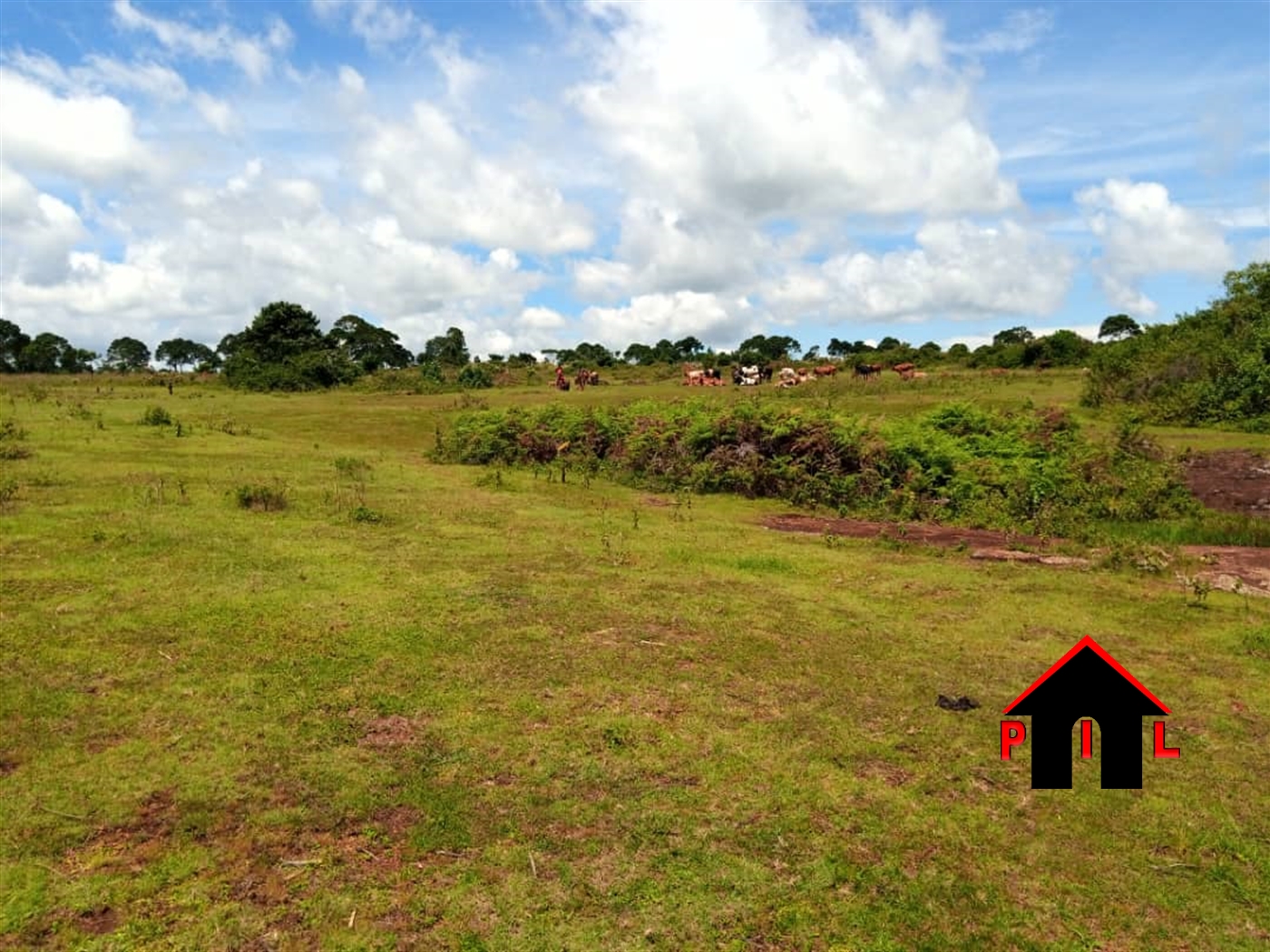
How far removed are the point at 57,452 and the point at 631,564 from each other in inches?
461

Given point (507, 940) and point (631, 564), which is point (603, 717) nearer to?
point (507, 940)

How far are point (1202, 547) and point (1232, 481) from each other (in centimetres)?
366

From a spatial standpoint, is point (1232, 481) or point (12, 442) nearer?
point (1232, 481)

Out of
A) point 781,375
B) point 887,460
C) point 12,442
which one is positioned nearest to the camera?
point 12,442

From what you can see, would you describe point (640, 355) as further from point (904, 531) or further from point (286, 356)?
point (904, 531)

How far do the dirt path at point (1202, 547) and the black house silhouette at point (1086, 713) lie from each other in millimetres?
5076

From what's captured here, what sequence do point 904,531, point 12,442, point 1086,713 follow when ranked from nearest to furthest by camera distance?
point 1086,713
point 904,531
point 12,442

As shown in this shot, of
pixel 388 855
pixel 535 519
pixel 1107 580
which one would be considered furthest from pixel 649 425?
pixel 388 855

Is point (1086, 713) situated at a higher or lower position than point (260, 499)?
lower

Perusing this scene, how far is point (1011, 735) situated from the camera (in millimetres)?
5871

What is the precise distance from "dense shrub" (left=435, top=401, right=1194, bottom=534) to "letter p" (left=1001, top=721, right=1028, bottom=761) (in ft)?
27.8

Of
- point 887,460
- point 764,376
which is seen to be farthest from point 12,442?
point 764,376

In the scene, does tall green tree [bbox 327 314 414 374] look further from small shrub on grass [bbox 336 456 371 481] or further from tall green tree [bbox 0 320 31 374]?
small shrub on grass [bbox 336 456 371 481]

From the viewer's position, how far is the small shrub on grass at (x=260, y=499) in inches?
465
